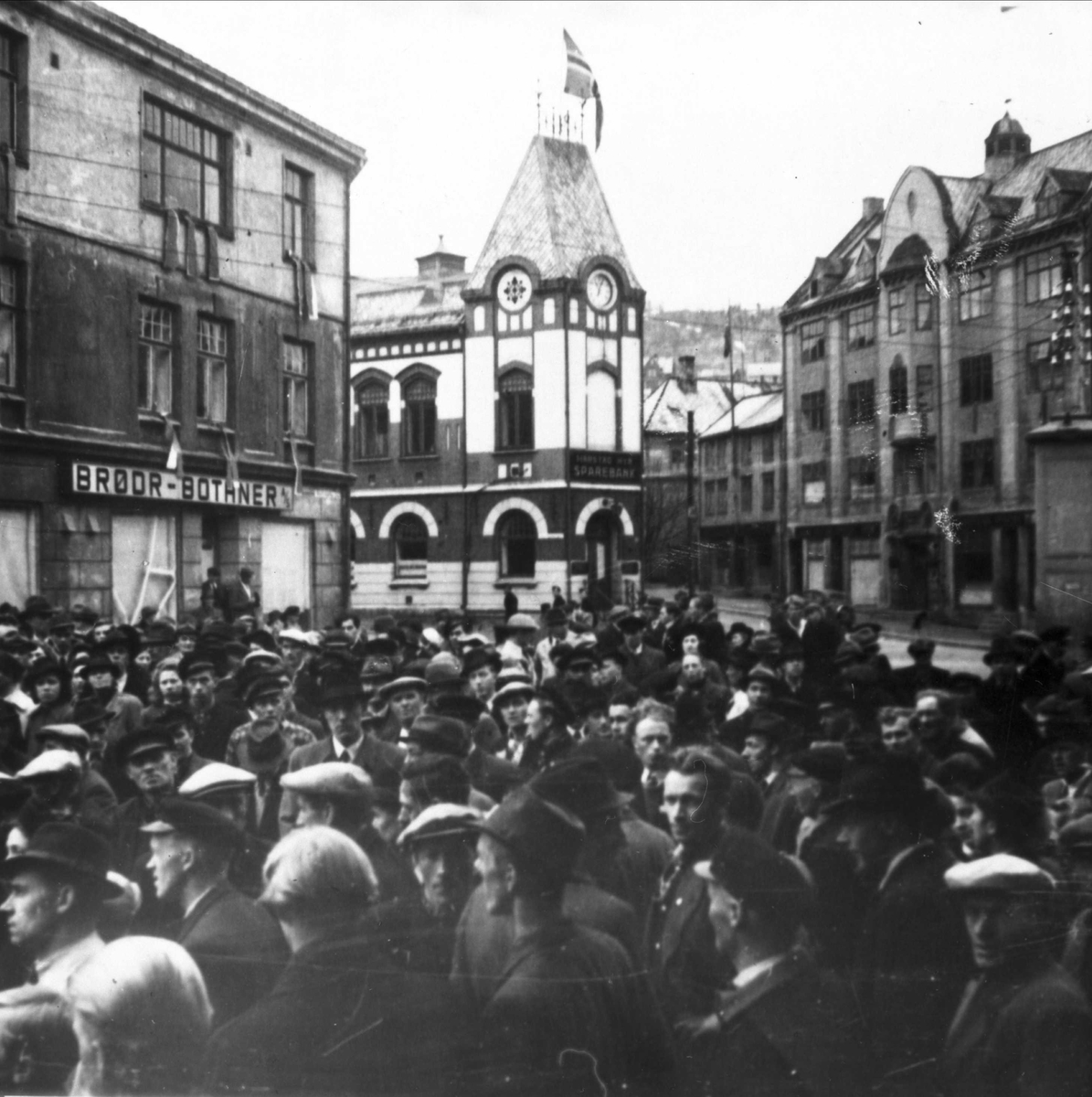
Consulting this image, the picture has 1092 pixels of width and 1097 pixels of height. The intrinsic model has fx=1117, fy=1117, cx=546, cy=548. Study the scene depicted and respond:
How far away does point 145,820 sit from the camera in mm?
3000

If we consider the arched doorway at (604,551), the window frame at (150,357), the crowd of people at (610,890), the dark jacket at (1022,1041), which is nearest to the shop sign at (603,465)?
the arched doorway at (604,551)

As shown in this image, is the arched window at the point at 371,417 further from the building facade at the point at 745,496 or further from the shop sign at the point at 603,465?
the building facade at the point at 745,496

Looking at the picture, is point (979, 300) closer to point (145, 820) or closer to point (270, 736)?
point (270, 736)

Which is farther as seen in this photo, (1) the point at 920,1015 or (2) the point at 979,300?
(2) the point at 979,300

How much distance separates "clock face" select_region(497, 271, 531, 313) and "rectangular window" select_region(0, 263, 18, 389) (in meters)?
1.53

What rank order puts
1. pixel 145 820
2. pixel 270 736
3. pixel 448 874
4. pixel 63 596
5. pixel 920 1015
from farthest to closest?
pixel 63 596, pixel 270 736, pixel 145 820, pixel 448 874, pixel 920 1015

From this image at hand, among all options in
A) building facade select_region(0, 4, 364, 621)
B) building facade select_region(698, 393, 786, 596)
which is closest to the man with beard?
building facade select_region(698, 393, 786, 596)

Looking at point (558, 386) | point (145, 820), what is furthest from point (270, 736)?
point (558, 386)

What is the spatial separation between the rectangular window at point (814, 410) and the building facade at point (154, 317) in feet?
5.24

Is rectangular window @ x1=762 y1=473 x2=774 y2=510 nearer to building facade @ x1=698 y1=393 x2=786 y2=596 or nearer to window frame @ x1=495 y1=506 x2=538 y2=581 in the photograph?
building facade @ x1=698 y1=393 x2=786 y2=596

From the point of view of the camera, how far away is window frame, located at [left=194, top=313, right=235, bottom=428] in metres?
3.65

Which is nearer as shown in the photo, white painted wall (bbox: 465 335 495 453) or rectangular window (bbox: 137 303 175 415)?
white painted wall (bbox: 465 335 495 453)

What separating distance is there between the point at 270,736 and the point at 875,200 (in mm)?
2284

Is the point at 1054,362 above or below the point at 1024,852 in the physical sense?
above
